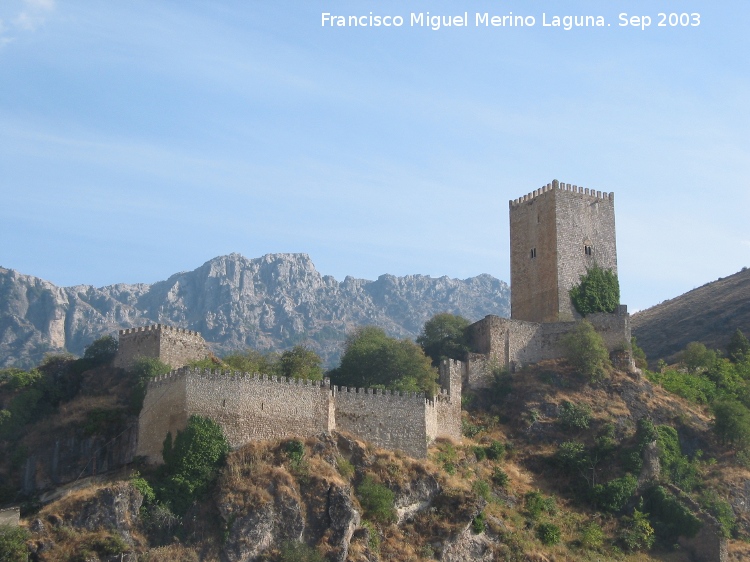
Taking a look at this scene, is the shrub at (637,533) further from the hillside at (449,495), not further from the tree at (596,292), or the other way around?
the tree at (596,292)

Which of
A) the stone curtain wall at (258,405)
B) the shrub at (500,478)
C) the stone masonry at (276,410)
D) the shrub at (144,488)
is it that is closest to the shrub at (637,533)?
the shrub at (500,478)

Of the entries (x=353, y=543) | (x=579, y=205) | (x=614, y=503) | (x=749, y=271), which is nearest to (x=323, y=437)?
(x=353, y=543)

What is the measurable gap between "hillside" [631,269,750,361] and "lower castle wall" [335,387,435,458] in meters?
34.6

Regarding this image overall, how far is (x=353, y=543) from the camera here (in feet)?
167

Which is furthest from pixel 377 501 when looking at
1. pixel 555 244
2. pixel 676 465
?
pixel 555 244

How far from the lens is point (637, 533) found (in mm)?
57094

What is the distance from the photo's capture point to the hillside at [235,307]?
122875 millimetres

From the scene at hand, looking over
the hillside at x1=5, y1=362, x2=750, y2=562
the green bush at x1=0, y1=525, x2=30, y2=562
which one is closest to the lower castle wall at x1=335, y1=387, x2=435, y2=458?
the hillside at x1=5, y1=362, x2=750, y2=562

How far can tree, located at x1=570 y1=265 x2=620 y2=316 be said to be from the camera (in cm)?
7056

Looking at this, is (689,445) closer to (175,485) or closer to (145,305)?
(175,485)

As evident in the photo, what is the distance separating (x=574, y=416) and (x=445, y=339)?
860cm

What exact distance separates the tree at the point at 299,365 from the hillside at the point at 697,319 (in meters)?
33.1

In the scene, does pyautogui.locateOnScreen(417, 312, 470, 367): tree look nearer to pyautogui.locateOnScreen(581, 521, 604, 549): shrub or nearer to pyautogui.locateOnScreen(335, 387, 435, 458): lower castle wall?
pyautogui.locateOnScreen(335, 387, 435, 458): lower castle wall

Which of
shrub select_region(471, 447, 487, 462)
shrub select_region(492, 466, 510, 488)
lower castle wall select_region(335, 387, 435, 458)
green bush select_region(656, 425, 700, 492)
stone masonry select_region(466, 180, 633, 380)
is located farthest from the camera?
stone masonry select_region(466, 180, 633, 380)
